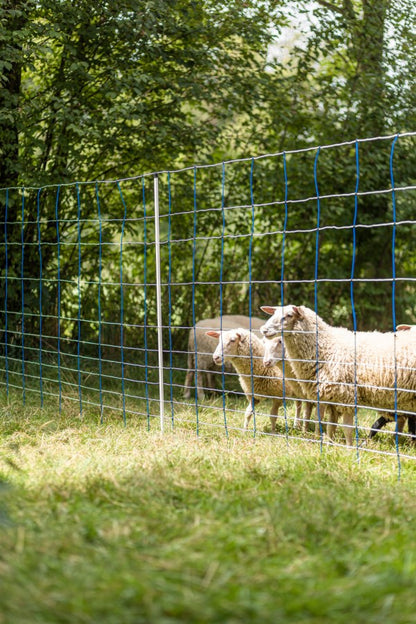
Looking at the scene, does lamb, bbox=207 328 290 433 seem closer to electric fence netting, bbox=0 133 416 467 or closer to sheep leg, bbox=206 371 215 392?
sheep leg, bbox=206 371 215 392

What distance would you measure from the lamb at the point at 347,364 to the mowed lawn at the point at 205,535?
59 cm

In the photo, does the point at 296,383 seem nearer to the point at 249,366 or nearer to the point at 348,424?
the point at 249,366

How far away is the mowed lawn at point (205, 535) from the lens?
2.24 m

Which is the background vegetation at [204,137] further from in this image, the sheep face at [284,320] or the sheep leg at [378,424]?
the sheep leg at [378,424]

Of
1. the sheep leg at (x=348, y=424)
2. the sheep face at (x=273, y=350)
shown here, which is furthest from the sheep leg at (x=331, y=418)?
the sheep face at (x=273, y=350)

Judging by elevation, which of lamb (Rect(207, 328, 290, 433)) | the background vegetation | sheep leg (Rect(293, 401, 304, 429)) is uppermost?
the background vegetation

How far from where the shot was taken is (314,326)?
538 cm

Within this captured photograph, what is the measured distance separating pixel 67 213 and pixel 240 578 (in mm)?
7364

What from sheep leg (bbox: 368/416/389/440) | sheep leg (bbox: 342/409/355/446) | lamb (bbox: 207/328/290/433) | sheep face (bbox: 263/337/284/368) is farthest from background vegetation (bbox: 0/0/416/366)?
sheep leg (bbox: 342/409/355/446)

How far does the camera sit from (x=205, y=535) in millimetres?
2830

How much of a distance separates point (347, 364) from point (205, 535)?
7.46 feet

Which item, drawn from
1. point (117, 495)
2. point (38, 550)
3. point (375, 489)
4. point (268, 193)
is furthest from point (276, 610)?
point (268, 193)

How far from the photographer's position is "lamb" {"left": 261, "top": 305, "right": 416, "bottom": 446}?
497 centimetres

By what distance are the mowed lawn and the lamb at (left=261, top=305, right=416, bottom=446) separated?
0.59 m
